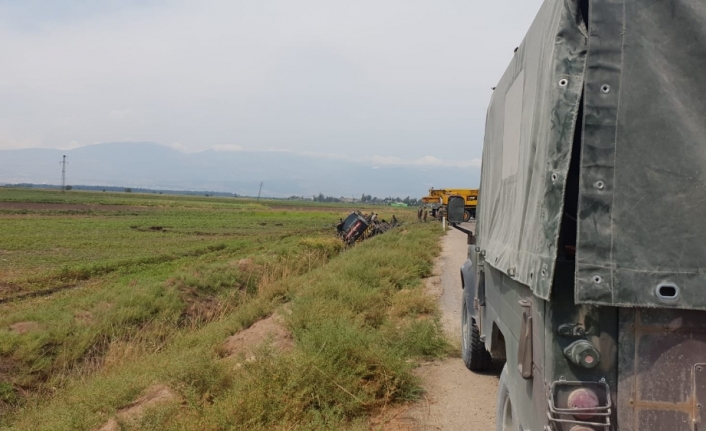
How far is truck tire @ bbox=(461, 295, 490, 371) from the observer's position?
666cm

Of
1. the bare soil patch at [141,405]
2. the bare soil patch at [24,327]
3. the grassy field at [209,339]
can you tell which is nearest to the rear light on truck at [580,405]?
the grassy field at [209,339]

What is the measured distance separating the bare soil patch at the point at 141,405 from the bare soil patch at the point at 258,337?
142 centimetres

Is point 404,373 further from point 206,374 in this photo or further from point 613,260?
point 613,260

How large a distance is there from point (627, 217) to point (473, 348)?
485cm

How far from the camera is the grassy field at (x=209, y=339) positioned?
225 inches

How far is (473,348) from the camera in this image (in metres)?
6.80

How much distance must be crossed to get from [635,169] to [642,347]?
0.76 meters

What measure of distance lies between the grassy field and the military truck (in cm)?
335

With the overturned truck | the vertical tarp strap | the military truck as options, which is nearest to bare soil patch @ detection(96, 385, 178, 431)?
the military truck

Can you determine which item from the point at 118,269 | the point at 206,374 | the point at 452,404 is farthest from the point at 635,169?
the point at 118,269

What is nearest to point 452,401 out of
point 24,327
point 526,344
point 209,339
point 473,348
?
point 473,348

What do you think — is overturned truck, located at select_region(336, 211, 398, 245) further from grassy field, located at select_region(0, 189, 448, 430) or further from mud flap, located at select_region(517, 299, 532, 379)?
mud flap, located at select_region(517, 299, 532, 379)

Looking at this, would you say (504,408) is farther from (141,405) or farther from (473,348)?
(141,405)

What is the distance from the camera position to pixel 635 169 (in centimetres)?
226
